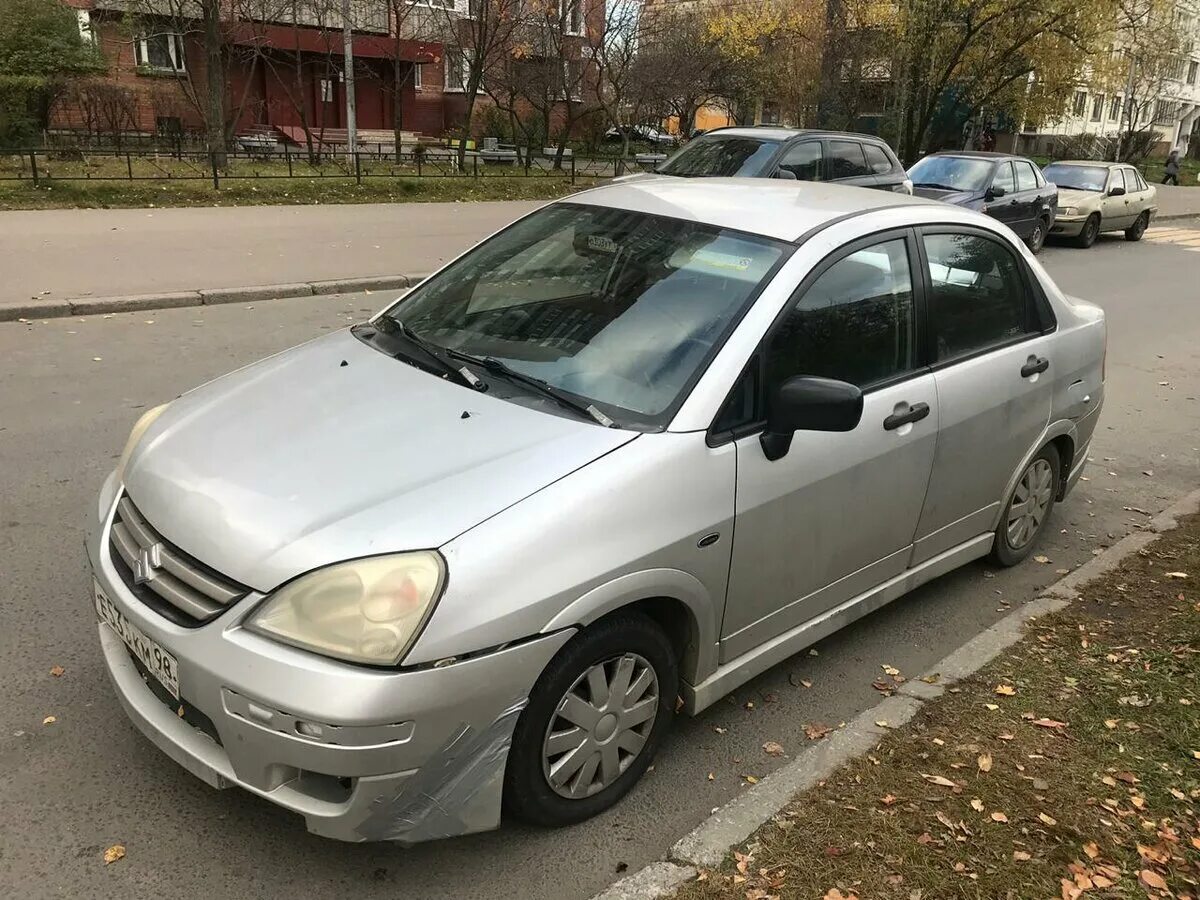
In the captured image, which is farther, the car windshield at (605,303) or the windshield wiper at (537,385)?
the car windshield at (605,303)

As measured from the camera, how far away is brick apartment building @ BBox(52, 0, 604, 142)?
24484 millimetres

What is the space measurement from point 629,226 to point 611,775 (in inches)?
78.0

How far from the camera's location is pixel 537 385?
3031mm

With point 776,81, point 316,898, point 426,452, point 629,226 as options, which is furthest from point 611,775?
point 776,81

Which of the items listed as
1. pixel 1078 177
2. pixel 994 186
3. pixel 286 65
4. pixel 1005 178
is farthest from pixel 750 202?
pixel 286 65

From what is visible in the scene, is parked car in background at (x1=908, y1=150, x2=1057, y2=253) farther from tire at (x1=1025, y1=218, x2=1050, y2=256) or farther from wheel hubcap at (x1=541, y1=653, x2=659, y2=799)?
wheel hubcap at (x1=541, y1=653, x2=659, y2=799)

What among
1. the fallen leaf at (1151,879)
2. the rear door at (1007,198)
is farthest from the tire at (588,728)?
the rear door at (1007,198)

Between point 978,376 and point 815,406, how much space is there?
4.48 ft

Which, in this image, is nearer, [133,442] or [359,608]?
A: [359,608]

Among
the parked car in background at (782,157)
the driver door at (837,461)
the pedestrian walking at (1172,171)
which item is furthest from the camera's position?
the pedestrian walking at (1172,171)

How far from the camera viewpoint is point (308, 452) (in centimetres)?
270

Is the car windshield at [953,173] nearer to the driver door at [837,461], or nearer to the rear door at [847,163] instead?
the rear door at [847,163]

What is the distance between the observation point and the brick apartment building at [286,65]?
24.5m

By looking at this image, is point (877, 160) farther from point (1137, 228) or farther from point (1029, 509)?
point (1137, 228)
